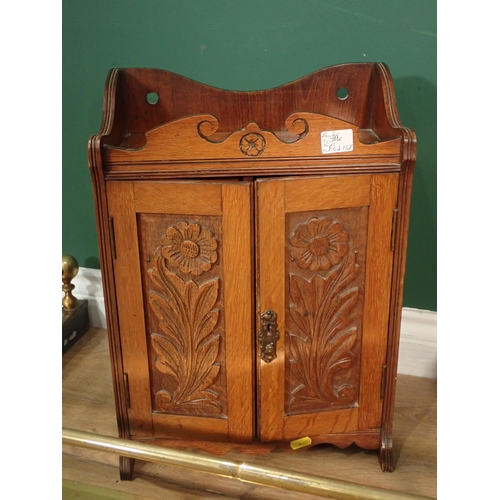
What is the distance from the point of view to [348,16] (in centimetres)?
162

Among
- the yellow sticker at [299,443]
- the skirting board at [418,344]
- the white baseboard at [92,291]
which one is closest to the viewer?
the yellow sticker at [299,443]

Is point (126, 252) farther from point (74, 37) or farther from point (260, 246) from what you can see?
point (74, 37)

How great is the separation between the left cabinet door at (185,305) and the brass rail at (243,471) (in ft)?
0.70

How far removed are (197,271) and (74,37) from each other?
99 centimetres

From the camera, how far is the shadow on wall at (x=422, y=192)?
167 centimetres

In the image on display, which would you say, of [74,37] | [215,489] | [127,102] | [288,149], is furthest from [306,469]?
[74,37]

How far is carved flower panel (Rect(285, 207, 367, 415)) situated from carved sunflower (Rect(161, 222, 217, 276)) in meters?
0.19

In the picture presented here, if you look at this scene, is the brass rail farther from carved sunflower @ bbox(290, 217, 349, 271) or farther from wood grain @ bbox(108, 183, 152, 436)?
carved sunflower @ bbox(290, 217, 349, 271)

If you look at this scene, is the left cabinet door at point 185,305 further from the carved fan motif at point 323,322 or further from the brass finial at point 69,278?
the brass finial at point 69,278

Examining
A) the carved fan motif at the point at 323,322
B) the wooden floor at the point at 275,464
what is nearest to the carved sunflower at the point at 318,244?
the carved fan motif at the point at 323,322

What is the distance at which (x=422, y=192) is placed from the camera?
5.82 feet

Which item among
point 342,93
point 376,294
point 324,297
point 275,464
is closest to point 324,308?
point 324,297

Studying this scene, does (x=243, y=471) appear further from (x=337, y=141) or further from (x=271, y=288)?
(x=337, y=141)

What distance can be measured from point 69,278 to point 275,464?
99 cm
